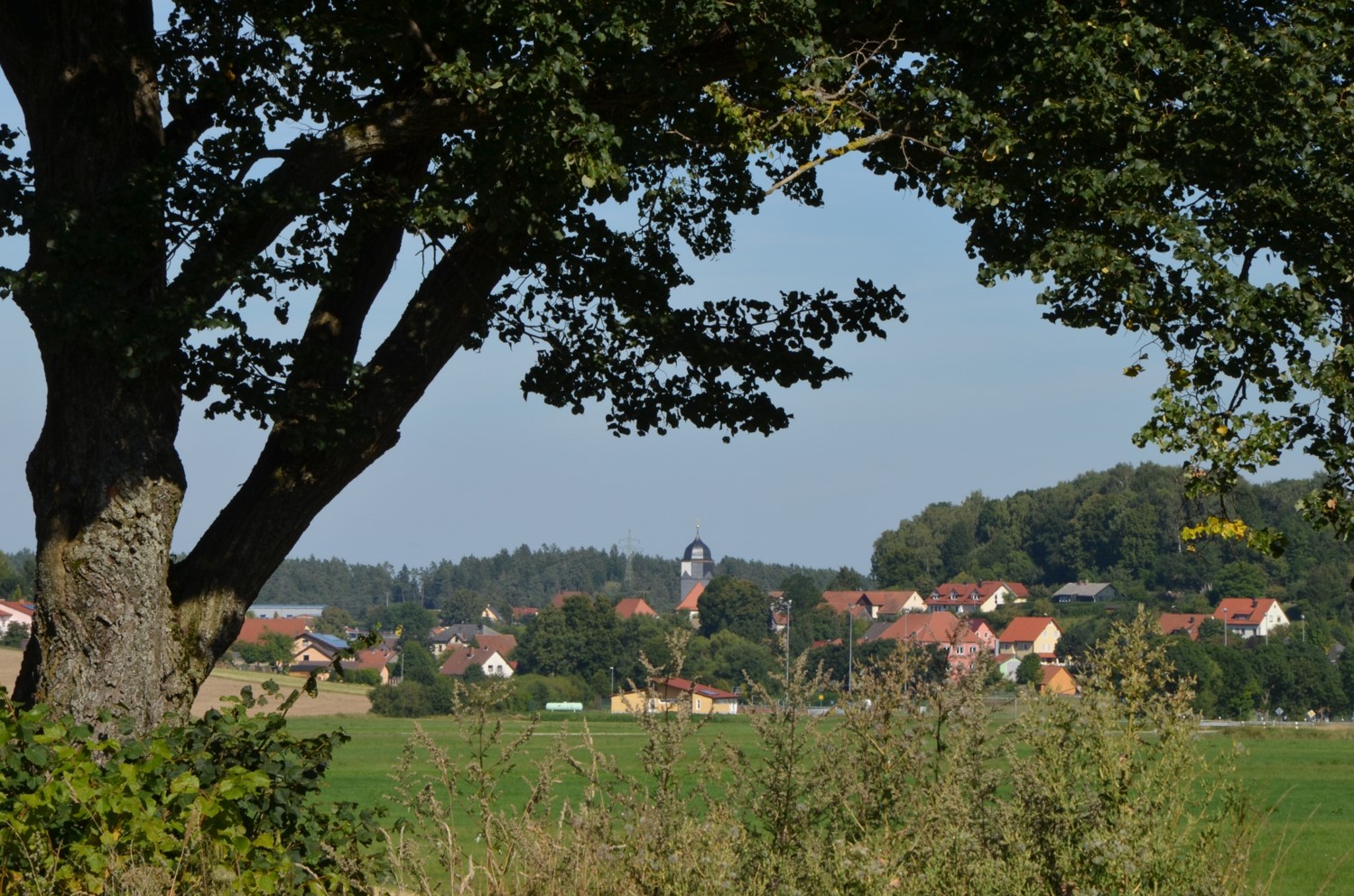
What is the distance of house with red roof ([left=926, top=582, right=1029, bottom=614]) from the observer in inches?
4963

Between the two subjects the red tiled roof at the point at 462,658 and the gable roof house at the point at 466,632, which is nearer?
the red tiled roof at the point at 462,658

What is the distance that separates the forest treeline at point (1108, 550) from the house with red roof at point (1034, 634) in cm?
1642

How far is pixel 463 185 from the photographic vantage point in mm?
8500

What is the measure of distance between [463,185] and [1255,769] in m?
43.8

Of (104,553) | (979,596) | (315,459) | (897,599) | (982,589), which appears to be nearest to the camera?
(104,553)

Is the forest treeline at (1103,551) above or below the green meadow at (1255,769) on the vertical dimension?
above

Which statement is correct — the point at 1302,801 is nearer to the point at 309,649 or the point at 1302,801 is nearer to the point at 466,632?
the point at 309,649

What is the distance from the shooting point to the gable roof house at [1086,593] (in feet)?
408

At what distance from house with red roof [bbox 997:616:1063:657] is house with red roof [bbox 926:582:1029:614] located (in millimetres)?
44045

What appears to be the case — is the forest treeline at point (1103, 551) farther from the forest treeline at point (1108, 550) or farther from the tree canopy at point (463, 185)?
the tree canopy at point (463, 185)

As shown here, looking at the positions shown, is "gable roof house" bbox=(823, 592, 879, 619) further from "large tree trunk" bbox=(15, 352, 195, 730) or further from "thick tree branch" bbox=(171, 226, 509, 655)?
"large tree trunk" bbox=(15, 352, 195, 730)

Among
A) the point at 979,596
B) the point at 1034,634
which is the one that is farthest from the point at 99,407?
the point at 979,596

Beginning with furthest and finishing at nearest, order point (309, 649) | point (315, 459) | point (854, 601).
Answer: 1. point (854, 601)
2. point (309, 649)
3. point (315, 459)

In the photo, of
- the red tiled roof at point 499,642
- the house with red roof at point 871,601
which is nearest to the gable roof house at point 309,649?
the red tiled roof at point 499,642
